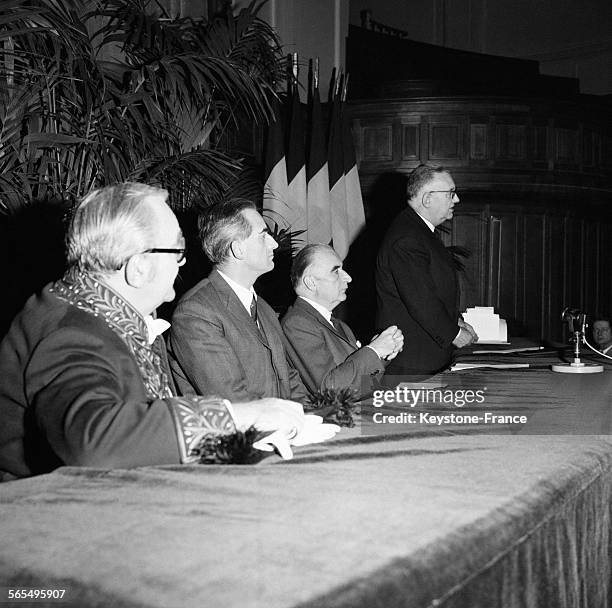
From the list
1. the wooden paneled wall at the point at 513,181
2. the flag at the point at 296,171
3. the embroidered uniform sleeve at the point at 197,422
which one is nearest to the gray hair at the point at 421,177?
the flag at the point at 296,171

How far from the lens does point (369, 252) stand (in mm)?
7863

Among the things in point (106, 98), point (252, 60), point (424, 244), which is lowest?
point (424, 244)

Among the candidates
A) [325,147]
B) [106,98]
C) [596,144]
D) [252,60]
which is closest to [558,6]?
[596,144]

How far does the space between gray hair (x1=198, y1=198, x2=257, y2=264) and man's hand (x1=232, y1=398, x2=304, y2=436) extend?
1.40 metres

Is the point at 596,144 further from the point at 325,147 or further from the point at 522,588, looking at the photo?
the point at 522,588

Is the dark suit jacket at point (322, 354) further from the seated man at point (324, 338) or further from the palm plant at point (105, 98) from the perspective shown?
the palm plant at point (105, 98)

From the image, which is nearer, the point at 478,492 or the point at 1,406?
the point at 478,492

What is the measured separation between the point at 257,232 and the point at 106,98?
4.14 feet

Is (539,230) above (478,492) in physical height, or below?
above

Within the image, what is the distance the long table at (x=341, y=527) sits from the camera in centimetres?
100

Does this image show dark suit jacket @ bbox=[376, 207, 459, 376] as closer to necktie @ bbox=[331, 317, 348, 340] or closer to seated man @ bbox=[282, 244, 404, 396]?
necktie @ bbox=[331, 317, 348, 340]

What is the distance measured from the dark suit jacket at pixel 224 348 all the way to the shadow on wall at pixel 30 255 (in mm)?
880

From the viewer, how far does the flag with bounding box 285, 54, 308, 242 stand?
646 centimetres

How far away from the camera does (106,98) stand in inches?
151
